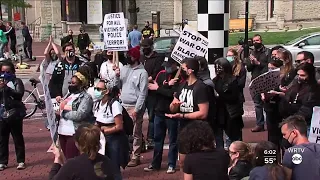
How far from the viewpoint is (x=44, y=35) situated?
40.4m

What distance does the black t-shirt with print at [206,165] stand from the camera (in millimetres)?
4738

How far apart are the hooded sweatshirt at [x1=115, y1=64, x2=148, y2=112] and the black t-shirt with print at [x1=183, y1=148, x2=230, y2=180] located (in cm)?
337

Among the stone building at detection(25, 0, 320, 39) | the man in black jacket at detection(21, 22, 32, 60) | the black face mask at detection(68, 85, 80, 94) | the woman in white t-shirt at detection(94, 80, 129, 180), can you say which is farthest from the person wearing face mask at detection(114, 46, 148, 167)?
the stone building at detection(25, 0, 320, 39)

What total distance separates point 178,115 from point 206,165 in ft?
7.73

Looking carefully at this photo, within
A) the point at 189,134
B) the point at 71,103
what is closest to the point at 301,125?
the point at 189,134

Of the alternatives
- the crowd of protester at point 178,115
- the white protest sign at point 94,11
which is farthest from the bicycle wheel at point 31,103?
the white protest sign at point 94,11

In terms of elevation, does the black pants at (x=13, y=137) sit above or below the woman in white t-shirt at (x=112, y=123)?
below

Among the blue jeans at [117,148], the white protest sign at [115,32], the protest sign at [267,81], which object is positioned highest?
the white protest sign at [115,32]

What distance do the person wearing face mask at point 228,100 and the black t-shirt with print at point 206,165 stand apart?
310cm

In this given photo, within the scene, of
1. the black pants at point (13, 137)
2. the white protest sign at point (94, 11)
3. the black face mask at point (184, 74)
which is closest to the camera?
the black face mask at point (184, 74)

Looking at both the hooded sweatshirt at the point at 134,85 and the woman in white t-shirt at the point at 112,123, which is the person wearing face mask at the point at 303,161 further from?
the hooded sweatshirt at the point at 134,85

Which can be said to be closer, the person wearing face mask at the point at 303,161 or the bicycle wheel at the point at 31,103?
the person wearing face mask at the point at 303,161

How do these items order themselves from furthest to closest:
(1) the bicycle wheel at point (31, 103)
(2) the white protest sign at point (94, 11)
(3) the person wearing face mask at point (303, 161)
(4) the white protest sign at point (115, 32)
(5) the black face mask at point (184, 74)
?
(2) the white protest sign at point (94, 11) → (1) the bicycle wheel at point (31, 103) → (4) the white protest sign at point (115, 32) → (5) the black face mask at point (184, 74) → (3) the person wearing face mask at point (303, 161)

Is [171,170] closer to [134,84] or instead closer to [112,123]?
[134,84]
